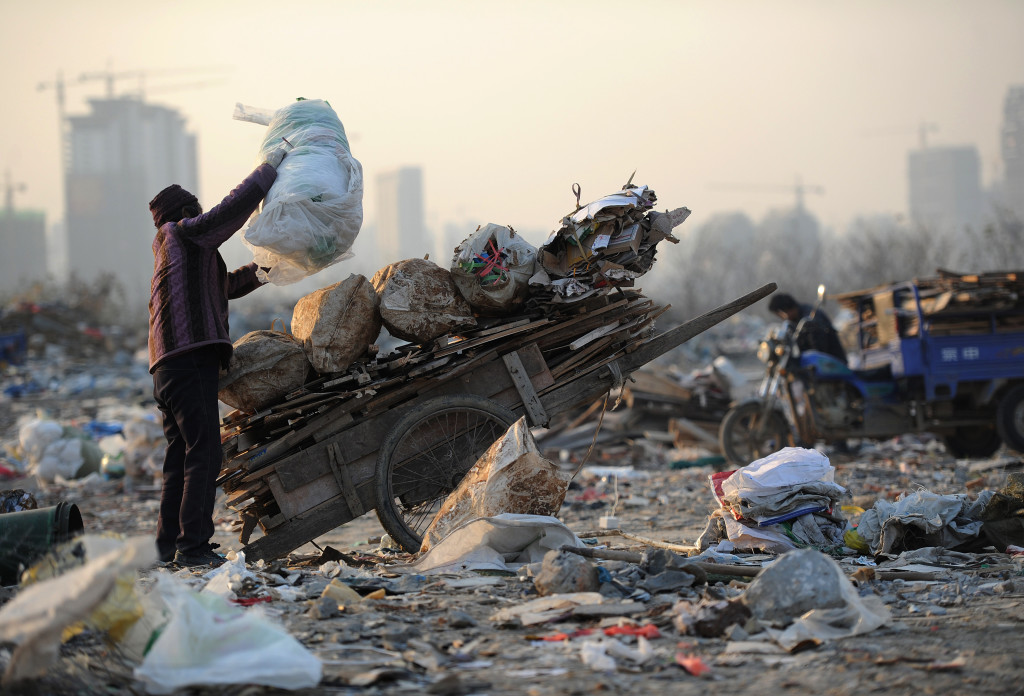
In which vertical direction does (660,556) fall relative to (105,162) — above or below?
below

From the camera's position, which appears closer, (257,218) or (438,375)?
(257,218)

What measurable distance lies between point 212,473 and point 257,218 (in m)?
1.34

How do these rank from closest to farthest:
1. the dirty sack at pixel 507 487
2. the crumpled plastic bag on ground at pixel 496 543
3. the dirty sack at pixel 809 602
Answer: the dirty sack at pixel 809 602 → the crumpled plastic bag on ground at pixel 496 543 → the dirty sack at pixel 507 487

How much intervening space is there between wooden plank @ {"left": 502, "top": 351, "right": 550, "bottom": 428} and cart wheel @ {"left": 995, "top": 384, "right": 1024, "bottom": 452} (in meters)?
6.58

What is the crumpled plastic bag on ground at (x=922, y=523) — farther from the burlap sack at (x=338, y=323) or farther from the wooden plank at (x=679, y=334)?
the burlap sack at (x=338, y=323)

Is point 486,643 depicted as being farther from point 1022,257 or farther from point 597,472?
point 1022,257

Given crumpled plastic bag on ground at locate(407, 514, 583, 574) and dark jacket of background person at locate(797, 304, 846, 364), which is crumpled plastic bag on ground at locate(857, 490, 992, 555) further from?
dark jacket of background person at locate(797, 304, 846, 364)

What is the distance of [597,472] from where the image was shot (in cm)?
942

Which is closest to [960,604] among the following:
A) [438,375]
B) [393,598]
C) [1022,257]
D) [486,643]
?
[486,643]

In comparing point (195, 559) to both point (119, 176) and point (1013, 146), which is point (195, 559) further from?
point (1013, 146)

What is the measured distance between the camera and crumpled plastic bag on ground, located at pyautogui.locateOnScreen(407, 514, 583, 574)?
418 cm

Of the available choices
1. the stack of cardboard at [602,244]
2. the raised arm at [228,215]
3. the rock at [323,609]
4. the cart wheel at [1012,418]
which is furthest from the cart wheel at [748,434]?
the rock at [323,609]

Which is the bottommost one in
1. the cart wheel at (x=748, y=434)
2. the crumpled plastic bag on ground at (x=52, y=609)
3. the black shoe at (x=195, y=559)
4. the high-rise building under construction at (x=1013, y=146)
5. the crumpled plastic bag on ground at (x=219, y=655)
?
the cart wheel at (x=748, y=434)

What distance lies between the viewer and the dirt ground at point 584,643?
110 inches
